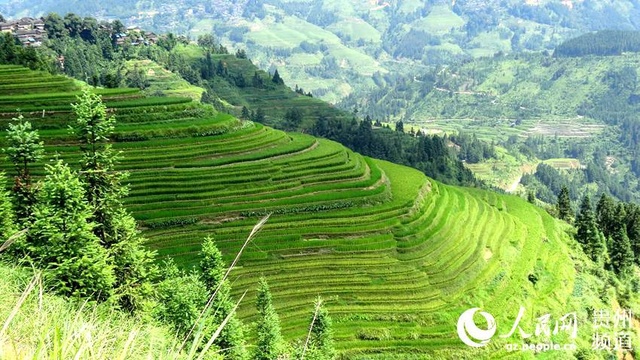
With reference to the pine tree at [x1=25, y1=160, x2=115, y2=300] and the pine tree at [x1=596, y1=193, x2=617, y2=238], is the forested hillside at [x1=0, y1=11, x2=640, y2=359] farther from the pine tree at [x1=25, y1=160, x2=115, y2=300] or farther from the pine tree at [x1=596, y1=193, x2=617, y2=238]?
the pine tree at [x1=596, y1=193, x2=617, y2=238]

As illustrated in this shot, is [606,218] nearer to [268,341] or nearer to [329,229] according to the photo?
[329,229]

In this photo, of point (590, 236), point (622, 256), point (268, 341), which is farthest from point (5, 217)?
point (622, 256)

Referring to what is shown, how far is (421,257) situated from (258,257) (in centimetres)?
1333

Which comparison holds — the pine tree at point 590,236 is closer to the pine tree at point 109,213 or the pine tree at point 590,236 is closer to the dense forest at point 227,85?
the dense forest at point 227,85

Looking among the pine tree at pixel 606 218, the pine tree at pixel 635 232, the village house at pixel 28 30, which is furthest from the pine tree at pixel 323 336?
the village house at pixel 28 30

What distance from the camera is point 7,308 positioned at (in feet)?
27.3

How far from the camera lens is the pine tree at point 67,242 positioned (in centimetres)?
1681

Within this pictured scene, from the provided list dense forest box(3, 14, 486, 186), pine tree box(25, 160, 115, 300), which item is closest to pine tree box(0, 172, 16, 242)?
pine tree box(25, 160, 115, 300)

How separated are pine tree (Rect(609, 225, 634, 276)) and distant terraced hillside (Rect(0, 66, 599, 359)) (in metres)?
9.45

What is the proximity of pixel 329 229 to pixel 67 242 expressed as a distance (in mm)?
25285

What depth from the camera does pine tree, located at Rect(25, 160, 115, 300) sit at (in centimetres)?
1681

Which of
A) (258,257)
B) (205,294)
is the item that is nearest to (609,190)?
(258,257)

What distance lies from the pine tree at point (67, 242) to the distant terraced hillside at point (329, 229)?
17360 mm

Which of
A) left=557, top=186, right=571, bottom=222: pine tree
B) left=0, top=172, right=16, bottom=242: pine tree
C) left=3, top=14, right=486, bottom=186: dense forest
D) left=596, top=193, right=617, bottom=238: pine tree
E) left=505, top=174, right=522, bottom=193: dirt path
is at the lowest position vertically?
left=505, top=174, right=522, bottom=193: dirt path
